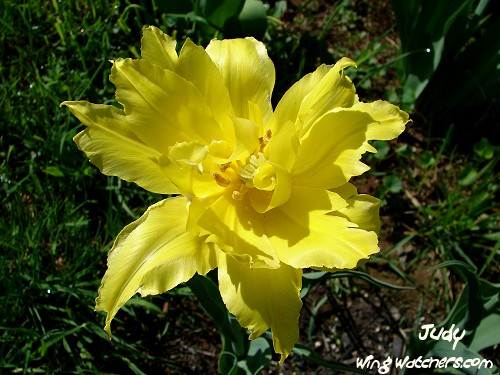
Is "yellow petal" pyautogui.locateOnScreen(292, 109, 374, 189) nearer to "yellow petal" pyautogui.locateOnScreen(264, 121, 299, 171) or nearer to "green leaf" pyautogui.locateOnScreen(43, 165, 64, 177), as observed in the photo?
"yellow petal" pyautogui.locateOnScreen(264, 121, 299, 171)

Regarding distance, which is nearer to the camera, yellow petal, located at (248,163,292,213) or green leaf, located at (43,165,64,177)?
yellow petal, located at (248,163,292,213)

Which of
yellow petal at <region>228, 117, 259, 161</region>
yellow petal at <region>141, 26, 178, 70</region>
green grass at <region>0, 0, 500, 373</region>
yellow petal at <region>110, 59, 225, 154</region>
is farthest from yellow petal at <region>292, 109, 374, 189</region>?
green grass at <region>0, 0, 500, 373</region>

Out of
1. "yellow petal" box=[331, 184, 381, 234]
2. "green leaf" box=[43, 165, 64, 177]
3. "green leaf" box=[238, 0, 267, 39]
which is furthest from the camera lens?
"green leaf" box=[238, 0, 267, 39]

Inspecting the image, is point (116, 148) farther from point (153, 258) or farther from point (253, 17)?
point (253, 17)

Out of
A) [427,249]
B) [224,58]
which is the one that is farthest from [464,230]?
[224,58]

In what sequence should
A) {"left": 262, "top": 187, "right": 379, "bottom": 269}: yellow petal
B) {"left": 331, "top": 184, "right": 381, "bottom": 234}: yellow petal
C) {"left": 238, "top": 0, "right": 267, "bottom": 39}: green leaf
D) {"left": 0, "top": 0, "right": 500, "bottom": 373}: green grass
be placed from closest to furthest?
{"left": 262, "top": 187, "right": 379, "bottom": 269}: yellow petal < {"left": 331, "top": 184, "right": 381, "bottom": 234}: yellow petal < {"left": 0, "top": 0, "right": 500, "bottom": 373}: green grass < {"left": 238, "top": 0, "right": 267, "bottom": 39}: green leaf

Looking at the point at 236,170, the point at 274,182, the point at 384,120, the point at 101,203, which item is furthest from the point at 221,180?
the point at 101,203

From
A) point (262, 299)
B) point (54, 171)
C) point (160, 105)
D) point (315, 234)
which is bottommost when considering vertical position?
point (54, 171)
